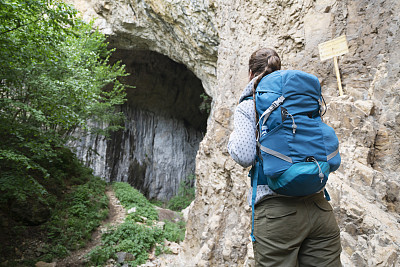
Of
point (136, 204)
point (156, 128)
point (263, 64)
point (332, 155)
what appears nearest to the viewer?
point (332, 155)

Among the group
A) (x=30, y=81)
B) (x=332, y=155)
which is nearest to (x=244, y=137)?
(x=332, y=155)

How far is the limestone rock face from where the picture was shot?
2354 mm

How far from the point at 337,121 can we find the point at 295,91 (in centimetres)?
200

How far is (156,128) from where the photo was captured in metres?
16.3

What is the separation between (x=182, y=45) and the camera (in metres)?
10.3

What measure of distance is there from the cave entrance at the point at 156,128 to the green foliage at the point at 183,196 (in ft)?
1.86

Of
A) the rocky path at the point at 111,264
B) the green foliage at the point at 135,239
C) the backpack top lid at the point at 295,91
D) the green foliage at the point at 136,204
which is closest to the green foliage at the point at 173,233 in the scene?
the green foliage at the point at 135,239

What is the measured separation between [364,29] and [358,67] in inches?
19.4

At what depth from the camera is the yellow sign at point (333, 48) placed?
3.26 metres

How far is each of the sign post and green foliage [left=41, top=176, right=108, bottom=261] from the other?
21.3ft

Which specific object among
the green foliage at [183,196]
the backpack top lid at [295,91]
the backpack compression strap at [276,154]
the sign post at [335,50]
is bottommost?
the green foliage at [183,196]

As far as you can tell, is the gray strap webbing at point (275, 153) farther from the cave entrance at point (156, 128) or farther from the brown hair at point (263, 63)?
the cave entrance at point (156, 128)

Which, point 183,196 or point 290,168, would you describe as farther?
point 183,196

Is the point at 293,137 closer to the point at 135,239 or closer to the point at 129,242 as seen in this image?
the point at 129,242
